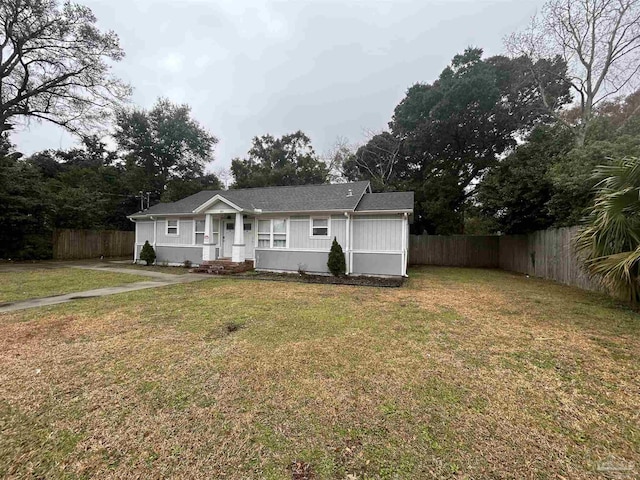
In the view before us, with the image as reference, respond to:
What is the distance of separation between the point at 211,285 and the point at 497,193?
528 inches

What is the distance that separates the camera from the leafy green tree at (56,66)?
14.7 meters

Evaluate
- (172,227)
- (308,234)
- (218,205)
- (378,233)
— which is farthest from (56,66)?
(378,233)

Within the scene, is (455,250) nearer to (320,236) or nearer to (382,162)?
(382,162)

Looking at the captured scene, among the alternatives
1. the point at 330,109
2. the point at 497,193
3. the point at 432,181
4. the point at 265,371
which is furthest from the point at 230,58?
the point at 265,371

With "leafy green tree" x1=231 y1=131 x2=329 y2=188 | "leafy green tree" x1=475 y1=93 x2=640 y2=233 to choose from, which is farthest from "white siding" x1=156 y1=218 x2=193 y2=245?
"leafy green tree" x1=475 y1=93 x2=640 y2=233

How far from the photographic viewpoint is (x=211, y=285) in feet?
29.9

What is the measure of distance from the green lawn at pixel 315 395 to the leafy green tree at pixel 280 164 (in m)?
22.3

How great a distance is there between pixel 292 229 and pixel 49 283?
8.33 m

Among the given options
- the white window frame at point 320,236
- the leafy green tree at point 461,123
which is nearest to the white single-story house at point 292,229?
the white window frame at point 320,236

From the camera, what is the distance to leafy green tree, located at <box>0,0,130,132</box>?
48.1 ft

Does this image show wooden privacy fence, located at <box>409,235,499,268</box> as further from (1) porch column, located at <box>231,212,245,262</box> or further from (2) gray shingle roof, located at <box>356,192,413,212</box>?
(1) porch column, located at <box>231,212,245,262</box>

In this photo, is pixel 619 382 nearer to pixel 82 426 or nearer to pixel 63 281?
pixel 82 426

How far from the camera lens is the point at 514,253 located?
48.9 feet

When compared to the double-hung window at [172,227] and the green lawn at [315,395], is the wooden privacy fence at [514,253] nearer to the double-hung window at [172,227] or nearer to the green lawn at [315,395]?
the green lawn at [315,395]
